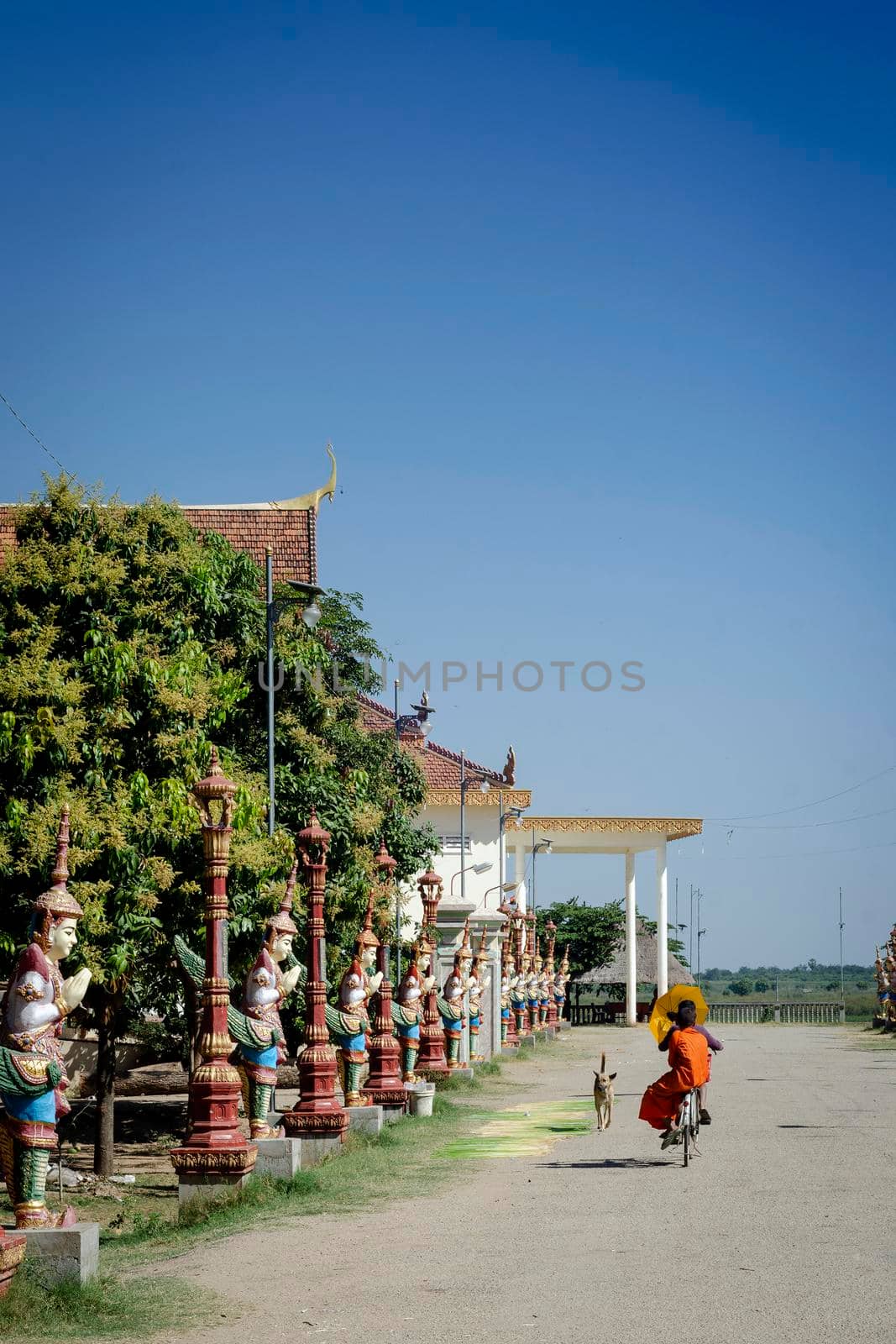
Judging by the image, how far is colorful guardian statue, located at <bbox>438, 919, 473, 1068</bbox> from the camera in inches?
982

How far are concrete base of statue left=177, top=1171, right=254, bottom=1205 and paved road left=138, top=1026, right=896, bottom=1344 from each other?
0.85m

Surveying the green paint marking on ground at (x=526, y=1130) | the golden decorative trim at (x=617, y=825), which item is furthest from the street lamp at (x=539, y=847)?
the green paint marking on ground at (x=526, y=1130)

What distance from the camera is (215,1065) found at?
38.1 feet

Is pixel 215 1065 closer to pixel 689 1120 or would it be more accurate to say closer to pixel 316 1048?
pixel 316 1048

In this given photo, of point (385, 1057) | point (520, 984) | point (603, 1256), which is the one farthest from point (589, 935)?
point (603, 1256)

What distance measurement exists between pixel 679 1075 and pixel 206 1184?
4.81 metres

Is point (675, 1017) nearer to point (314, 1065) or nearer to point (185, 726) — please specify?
point (314, 1065)

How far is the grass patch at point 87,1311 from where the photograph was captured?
7.52m

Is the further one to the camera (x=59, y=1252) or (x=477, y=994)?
(x=477, y=994)

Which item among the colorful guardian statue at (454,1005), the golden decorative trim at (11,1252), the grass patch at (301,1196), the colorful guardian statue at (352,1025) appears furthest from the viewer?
the colorful guardian statue at (454,1005)

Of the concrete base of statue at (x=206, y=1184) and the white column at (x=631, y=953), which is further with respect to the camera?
the white column at (x=631, y=953)

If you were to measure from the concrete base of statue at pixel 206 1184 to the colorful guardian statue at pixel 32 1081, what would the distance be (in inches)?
124

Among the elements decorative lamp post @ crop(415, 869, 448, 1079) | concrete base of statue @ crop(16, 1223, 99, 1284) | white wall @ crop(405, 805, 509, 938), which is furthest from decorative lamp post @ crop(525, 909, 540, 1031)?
concrete base of statue @ crop(16, 1223, 99, 1284)

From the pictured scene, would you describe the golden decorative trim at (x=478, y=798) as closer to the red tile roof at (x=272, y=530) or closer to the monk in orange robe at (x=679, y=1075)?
the red tile roof at (x=272, y=530)
